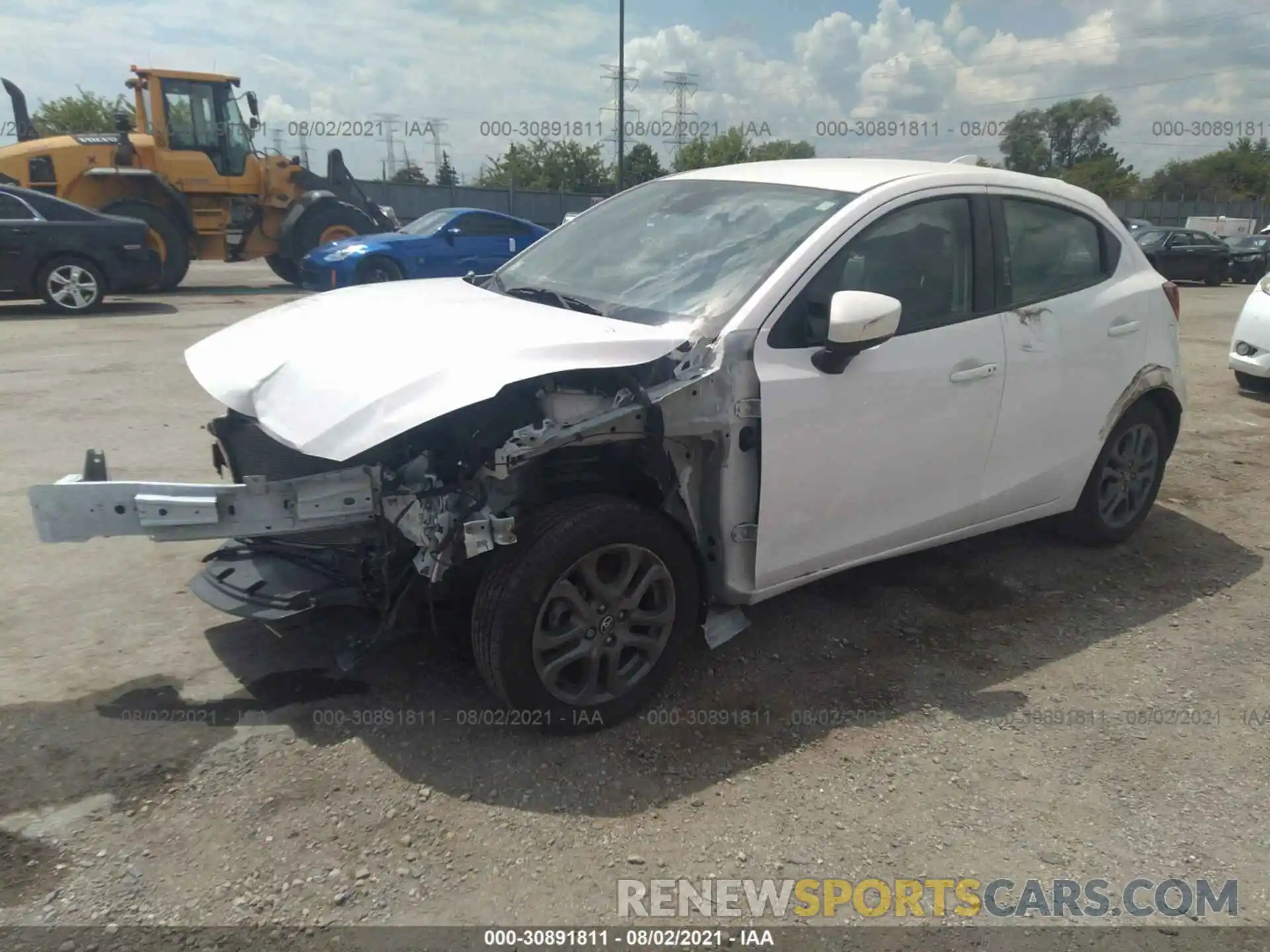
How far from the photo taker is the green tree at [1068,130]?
6794 cm

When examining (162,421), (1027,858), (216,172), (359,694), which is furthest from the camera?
(216,172)

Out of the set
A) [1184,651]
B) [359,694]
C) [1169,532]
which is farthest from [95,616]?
[1169,532]

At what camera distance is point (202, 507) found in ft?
9.02

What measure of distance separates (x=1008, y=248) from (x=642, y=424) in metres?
1.93

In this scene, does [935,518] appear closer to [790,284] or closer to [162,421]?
[790,284]

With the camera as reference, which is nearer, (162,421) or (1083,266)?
(1083,266)

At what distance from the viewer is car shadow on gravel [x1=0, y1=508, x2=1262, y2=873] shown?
9.25 ft

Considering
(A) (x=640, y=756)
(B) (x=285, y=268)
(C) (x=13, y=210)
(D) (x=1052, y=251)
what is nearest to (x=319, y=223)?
(B) (x=285, y=268)

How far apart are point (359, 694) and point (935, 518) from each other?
229 cm

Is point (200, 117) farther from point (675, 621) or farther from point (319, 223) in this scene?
point (675, 621)

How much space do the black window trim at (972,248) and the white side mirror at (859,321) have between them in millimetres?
137

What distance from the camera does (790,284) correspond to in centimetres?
316

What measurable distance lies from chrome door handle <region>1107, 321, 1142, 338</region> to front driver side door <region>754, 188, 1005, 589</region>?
83cm

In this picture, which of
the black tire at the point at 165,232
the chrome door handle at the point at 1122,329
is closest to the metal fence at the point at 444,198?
the black tire at the point at 165,232
